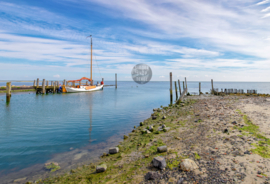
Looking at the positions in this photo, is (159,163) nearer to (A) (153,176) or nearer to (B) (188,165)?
(A) (153,176)

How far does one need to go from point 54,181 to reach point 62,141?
4714 mm

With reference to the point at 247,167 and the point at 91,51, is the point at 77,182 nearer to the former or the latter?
the point at 247,167

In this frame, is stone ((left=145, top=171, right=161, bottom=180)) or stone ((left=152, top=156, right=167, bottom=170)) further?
stone ((left=152, top=156, right=167, bottom=170))

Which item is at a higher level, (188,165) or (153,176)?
(188,165)

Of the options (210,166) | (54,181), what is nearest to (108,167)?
(54,181)

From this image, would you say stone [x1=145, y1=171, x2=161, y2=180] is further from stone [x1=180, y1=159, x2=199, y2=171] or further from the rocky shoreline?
stone [x1=180, y1=159, x2=199, y2=171]

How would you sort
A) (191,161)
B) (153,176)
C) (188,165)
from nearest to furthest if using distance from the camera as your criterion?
(153,176), (188,165), (191,161)

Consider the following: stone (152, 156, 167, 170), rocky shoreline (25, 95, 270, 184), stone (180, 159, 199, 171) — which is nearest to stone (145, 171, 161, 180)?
rocky shoreline (25, 95, 270, 184)

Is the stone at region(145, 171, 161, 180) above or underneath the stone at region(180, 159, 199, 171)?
underneath

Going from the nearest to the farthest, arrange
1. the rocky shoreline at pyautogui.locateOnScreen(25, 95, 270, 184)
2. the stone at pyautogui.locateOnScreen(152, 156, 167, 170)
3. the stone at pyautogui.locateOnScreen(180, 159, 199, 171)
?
the rocky shoreline at pyautogui.locateOnScreen(25, 95, 270, 184) < the stone at pyautogui.locateOnScreen(180, 159, 199, 171) < the stone at pyautogui.locateOnScreen(152, 156, 167, 170)

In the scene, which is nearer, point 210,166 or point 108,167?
point 210,166

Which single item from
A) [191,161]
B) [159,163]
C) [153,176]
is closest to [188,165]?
[191,161]

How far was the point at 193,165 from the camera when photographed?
16.7 ft

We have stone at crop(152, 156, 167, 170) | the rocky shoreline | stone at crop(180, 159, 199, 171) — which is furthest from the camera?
stone at crop(152, 156, 167, 170)
